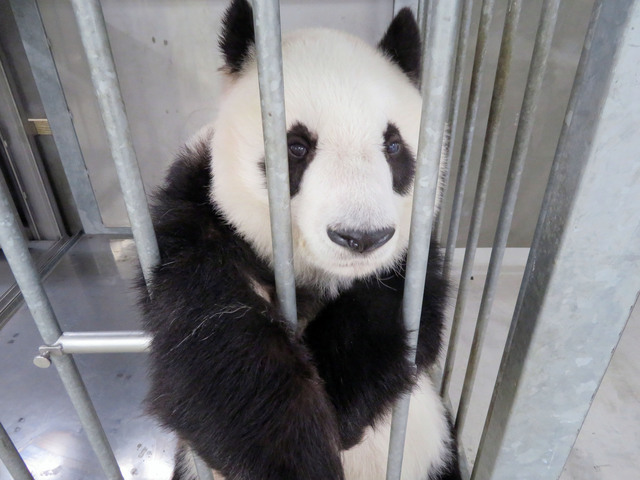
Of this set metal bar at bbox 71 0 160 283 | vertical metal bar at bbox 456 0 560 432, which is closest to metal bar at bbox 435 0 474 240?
vertical metal bar at bbox 456 0 560 432

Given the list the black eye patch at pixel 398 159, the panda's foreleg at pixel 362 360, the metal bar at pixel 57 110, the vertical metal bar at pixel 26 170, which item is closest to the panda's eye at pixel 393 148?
the black eye patch at pixel 398 159

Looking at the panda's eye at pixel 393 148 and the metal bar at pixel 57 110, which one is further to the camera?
the metal bar at pixel 57 110

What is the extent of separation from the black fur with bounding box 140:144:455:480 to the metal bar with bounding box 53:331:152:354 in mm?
58

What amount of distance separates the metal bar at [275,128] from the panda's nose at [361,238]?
0.07 meters

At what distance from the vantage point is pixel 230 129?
2.70 feet

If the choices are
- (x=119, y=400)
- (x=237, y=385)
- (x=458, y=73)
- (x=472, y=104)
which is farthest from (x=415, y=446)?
(x=119, y=400)

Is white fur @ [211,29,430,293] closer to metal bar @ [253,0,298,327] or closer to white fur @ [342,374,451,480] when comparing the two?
metal bar @ [253,0,298,327]

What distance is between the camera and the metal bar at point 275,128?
0.46 meters

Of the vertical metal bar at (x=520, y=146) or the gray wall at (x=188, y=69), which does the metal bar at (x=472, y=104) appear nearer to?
the vertical metal bar at (x=520, y=146)

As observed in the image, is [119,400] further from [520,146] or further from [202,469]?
[520,146]

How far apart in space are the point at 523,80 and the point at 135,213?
179cm

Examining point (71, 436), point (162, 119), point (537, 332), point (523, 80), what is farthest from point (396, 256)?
point (162, 119)

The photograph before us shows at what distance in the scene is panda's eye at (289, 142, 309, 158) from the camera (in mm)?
736

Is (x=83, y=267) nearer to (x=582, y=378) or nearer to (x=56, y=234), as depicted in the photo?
(x=56, y=234)
